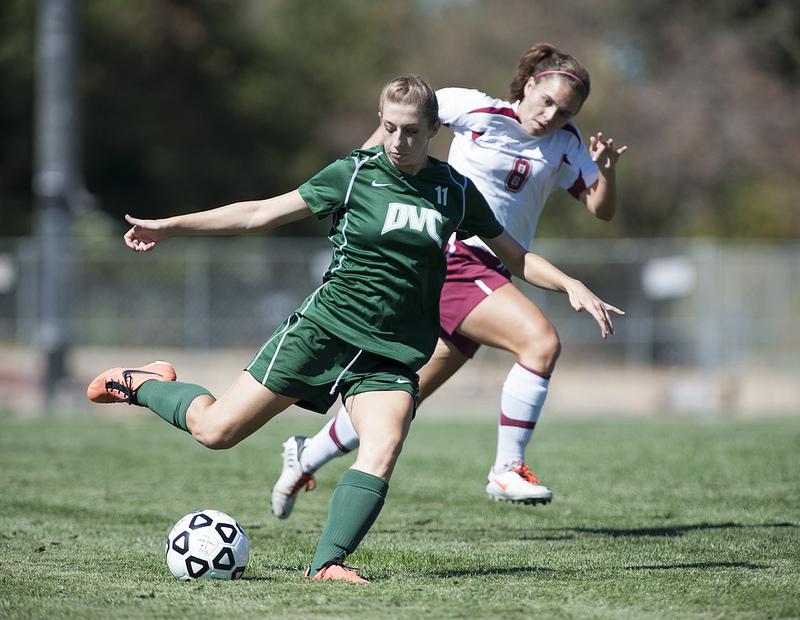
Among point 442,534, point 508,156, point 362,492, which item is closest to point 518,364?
point 442,534

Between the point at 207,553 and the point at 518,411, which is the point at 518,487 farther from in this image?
the point at 207,553

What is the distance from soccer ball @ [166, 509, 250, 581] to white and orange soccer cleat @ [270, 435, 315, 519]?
1.56 meters

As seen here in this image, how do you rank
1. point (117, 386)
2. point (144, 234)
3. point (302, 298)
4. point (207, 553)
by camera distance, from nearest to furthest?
point (207, 553), point (144, 234), point (117, 386), point (302, 298)

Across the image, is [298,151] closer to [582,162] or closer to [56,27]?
[56,27]

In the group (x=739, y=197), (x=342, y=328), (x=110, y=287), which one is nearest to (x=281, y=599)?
(x=342, y=328)

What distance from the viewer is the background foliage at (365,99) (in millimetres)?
29844

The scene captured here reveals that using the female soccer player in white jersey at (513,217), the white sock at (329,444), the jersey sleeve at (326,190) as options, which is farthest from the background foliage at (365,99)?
the jersey sleeve at (326,190)

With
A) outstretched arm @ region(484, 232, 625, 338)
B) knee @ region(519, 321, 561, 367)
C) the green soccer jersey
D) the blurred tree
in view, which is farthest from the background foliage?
the green soccer jersey

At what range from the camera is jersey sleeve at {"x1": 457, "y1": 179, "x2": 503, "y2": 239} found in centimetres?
512

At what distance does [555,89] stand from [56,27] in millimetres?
12987

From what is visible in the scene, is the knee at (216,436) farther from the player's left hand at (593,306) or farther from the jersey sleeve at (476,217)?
the player's left hand at (593,306)

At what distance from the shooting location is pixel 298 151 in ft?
Answer: 109

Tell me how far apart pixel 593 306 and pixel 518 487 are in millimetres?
1314

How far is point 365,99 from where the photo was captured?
36344mm
